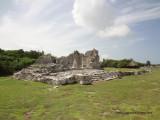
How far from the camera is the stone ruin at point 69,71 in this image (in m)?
57.1

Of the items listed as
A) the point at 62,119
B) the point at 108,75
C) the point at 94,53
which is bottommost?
the point at 62,119

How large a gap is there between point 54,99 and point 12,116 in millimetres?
9806

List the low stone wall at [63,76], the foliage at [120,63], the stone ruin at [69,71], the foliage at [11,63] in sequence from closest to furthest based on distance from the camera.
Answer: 1. the low stone wall at [63,76]
2. the stone ruin at [69,71]
3. the foliage at [11,63]
4. the foliage at [120,63]

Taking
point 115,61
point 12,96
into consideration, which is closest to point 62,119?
point 12,96

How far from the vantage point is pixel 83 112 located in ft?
96.2

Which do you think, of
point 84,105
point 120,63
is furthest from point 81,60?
point 84,105

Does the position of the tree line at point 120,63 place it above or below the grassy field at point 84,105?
above

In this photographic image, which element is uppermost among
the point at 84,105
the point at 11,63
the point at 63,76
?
the point at 11,63

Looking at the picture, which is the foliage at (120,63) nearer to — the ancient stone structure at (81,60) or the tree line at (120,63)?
the tree line at (120,63)

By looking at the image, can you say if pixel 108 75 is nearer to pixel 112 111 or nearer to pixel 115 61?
pixel 112 111

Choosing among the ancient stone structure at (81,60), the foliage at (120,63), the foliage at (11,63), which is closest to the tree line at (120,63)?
the foliage at (120,63)

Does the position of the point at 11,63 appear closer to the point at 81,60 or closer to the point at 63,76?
the point at 81,60

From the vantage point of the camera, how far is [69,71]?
74.6m

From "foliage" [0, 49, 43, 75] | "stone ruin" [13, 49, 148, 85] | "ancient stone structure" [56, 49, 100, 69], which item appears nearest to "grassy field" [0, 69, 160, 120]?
"stone ruin" [13, 49, 148, 85]
